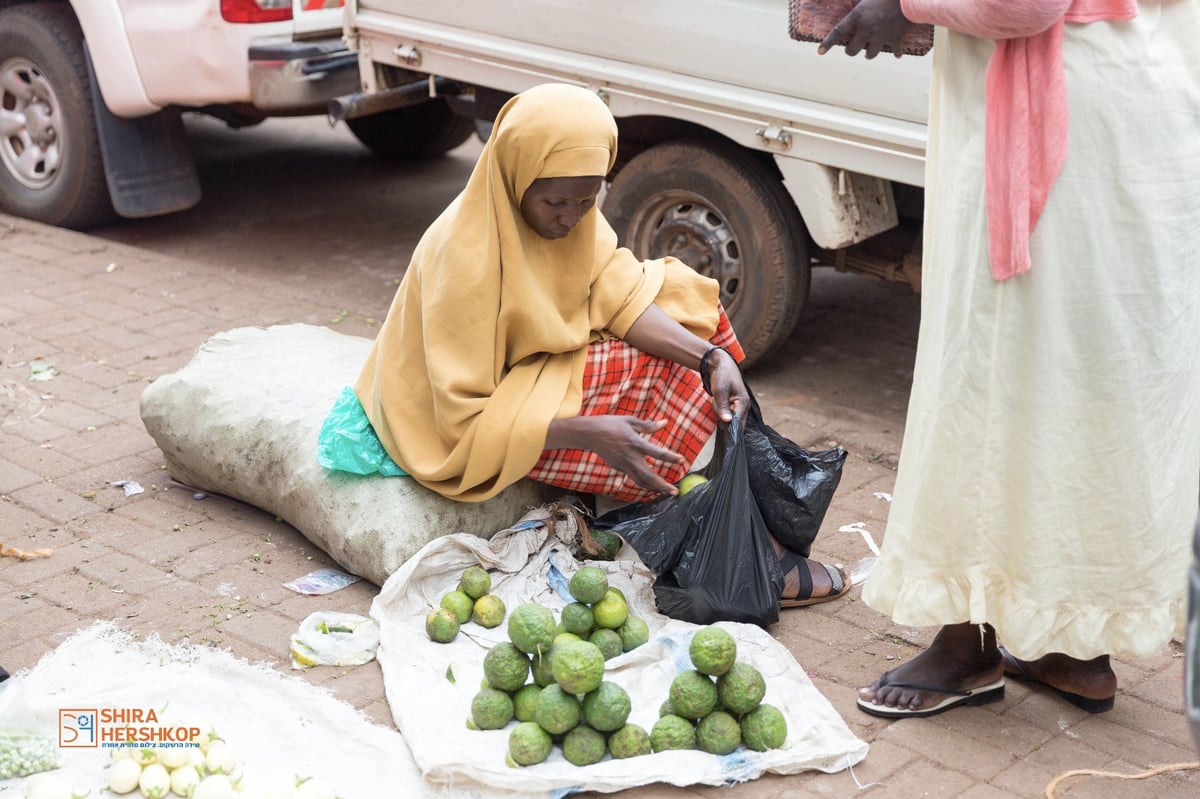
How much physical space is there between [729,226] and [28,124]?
403 cm

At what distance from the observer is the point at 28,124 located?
7105 mm

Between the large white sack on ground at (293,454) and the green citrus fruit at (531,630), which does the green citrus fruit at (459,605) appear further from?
the green citrus fruit at (531,630)

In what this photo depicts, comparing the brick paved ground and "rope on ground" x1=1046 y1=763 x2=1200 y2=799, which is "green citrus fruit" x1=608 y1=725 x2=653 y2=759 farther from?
"rope on ground" x1=1046 y1=763 x2=1200 y2=799

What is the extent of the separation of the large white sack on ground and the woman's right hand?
39 centimetres

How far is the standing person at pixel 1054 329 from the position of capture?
2.78 metres

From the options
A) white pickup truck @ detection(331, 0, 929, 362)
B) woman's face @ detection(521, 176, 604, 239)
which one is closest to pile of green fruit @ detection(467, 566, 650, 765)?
woman's face @ detection(521, 176, 604, 239)

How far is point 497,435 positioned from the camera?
11.7 feet

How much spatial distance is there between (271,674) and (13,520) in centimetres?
134

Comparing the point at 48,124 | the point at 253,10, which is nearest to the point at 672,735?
the point at 253,10

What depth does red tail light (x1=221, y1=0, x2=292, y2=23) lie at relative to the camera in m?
6.31

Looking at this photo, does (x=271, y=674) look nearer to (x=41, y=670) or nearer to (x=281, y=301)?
(x=41, y=670)

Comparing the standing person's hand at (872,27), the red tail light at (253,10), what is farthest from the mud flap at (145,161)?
the standing person's hand at (872,27)

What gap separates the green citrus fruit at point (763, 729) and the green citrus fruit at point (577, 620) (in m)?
0.50

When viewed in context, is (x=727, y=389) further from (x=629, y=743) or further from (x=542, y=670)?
(x=629, y=743)
